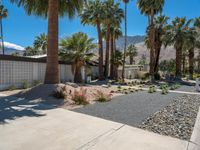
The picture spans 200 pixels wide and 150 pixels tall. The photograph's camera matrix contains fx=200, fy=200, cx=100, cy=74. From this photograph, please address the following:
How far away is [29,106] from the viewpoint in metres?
8.77

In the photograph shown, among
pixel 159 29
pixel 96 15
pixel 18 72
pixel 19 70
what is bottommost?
pixel 18 72

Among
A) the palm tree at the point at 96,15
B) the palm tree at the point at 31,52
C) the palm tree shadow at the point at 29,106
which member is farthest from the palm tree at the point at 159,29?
the palm tree shadow at the point at 29,106

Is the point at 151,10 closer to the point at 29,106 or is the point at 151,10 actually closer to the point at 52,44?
the point at 52,44

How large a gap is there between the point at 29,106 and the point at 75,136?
4425 mm

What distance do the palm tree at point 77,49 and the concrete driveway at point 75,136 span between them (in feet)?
48.3

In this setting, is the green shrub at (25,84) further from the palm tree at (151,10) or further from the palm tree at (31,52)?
the palm tree at (31,52)

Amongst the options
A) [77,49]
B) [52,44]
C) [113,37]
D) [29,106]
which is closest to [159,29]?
[113,37]

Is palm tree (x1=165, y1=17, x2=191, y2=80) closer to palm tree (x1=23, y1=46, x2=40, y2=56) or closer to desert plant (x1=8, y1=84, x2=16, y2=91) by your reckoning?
desert plant (x1=8, y1=84, x2=16, y2=91)

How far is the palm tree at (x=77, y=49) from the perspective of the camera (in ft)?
68.3

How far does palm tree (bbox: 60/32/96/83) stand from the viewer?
2081 centimetres

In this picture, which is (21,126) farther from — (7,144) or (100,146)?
(100,146)

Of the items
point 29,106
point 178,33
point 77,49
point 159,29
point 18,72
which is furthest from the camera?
point 159,29

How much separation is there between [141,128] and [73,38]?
53.1 ft

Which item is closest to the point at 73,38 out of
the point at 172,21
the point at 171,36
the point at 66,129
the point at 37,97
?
the point at 37,97
